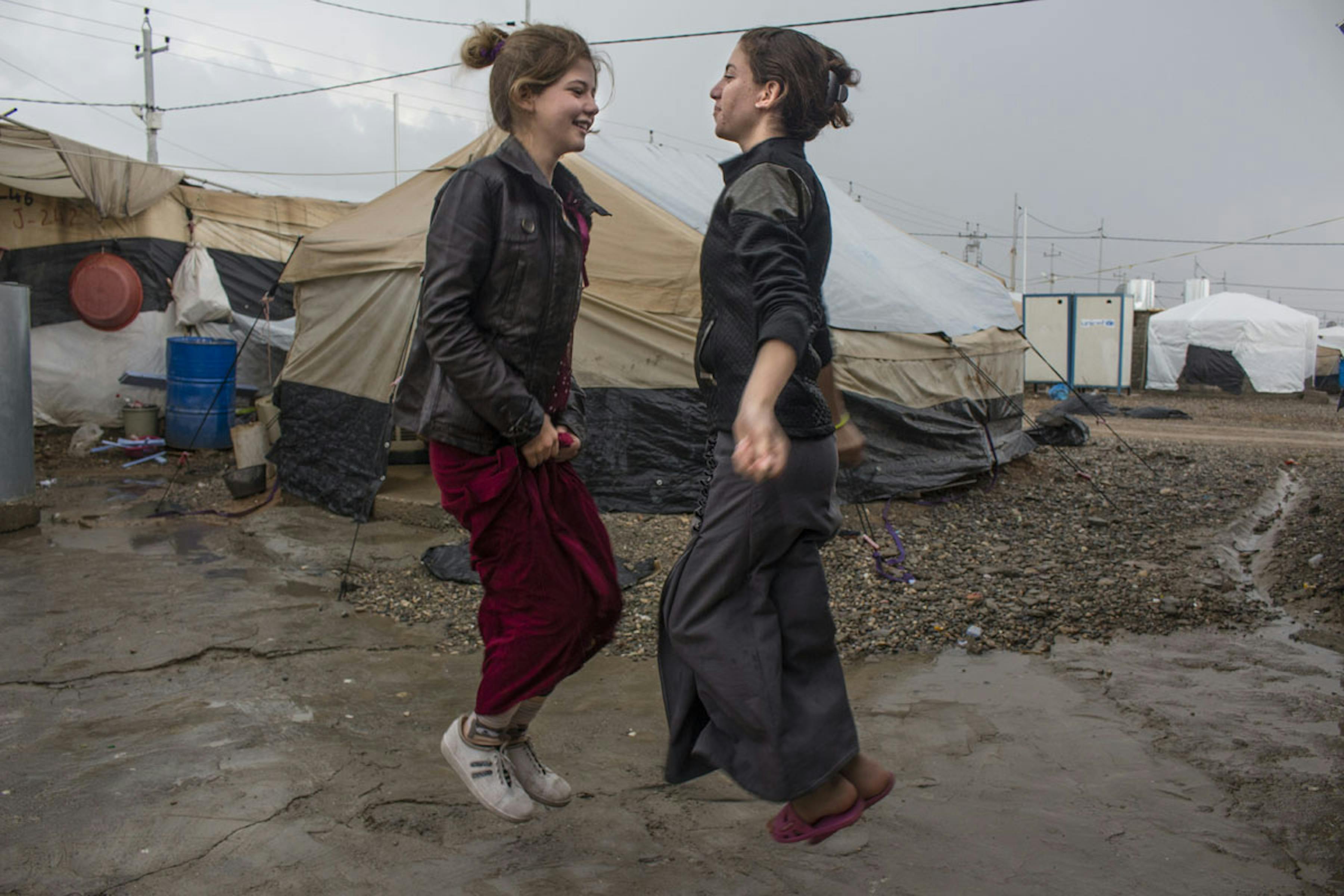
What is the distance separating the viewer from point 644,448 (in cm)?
686

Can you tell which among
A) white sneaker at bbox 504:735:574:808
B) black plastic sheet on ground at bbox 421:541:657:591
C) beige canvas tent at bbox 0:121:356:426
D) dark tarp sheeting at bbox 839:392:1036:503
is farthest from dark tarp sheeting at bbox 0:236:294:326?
white sneaker at bbox 504:735:574:808

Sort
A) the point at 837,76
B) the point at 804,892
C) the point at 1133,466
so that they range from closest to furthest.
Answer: the point at 837,76
the point at 804,892
the point at 1133,466

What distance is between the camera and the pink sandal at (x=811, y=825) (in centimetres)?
194

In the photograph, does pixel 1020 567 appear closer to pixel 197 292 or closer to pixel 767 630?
pixel 767 630

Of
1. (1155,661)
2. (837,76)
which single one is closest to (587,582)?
(837,76)

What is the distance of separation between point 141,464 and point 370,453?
414cm

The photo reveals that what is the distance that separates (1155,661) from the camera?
4.27m

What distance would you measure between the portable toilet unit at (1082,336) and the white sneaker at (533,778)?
2114 centimetres

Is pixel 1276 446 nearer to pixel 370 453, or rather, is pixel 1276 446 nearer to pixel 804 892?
pixel 370 453

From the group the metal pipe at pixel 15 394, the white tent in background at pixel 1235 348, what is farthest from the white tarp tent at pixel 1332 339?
the metal pipe at pixel 15 394

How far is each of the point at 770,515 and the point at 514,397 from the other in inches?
24.3

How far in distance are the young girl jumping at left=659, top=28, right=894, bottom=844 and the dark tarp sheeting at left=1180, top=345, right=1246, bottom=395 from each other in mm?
25532

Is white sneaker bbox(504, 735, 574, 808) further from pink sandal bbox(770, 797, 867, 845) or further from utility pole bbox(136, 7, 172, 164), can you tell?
utility pole bbox(136, 7, 172, 164)

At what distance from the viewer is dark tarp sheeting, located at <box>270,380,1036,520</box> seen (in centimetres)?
684
